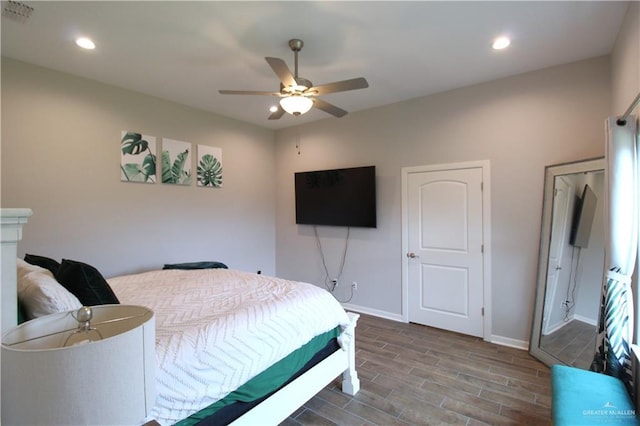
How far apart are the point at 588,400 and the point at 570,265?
1537mm

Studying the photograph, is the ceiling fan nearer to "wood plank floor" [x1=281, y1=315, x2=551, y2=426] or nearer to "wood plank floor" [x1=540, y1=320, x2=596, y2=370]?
"wood plank floor" [x1=281, y1=315, x2=551, y2=426]

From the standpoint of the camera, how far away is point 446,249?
3.71m

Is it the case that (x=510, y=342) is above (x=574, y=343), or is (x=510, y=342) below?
below

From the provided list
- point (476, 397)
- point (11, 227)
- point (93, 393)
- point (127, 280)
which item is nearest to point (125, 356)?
point (93, 393)

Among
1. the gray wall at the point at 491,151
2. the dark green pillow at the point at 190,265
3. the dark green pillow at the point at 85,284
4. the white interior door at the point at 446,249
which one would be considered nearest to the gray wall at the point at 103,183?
the dark green pillow at the point at 190,265

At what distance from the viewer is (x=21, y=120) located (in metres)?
2.81

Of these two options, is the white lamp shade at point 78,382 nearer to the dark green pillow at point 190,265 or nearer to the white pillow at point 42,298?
the white pillow at point 42,298

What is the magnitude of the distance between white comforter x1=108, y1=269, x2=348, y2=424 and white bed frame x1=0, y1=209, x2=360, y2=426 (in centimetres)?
24

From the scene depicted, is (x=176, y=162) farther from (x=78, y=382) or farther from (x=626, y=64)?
(x=626, y=64)

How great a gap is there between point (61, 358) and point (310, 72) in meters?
2.97

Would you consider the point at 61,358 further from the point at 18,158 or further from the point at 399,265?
the point at 399,265

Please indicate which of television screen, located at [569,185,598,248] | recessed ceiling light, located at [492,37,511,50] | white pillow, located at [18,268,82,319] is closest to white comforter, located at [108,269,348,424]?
white pillow, located at [18,268,82,319]

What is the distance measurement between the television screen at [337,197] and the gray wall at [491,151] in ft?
0.52

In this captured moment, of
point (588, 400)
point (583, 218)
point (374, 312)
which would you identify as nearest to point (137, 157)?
point (374, 312)
